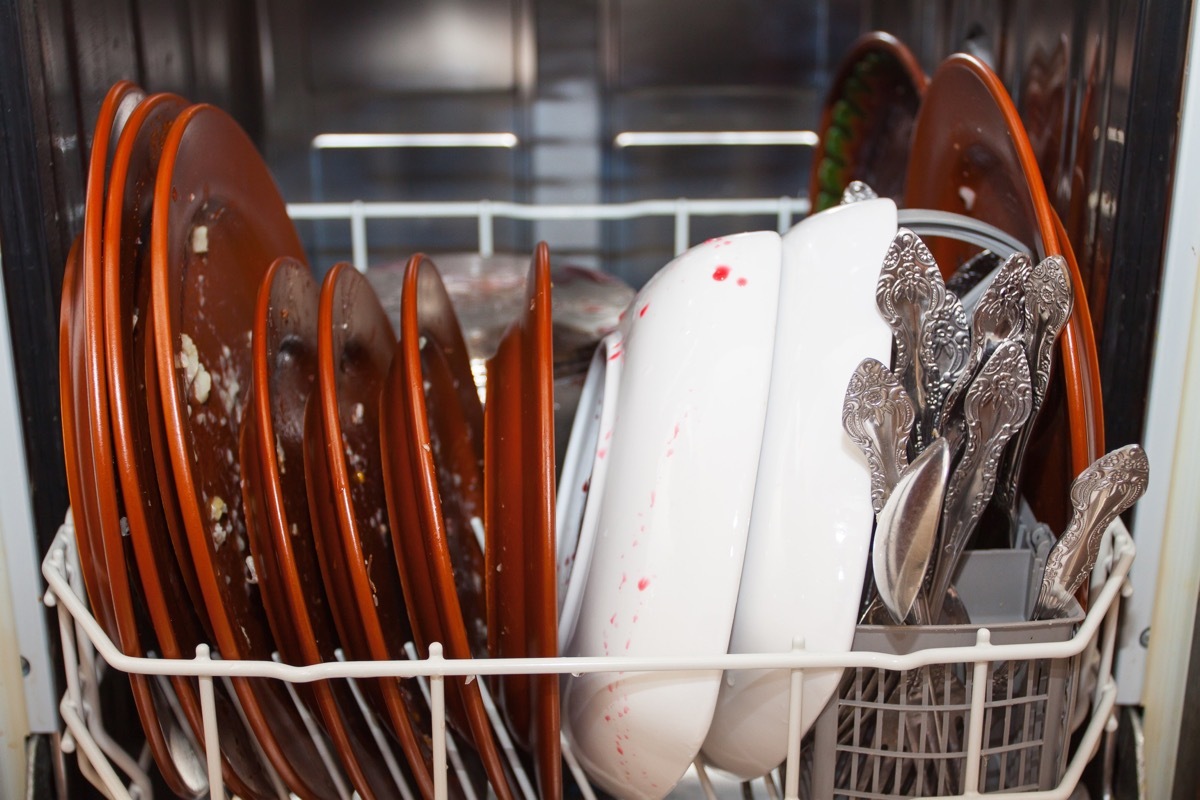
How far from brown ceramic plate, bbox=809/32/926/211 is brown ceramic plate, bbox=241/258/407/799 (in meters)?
0.54

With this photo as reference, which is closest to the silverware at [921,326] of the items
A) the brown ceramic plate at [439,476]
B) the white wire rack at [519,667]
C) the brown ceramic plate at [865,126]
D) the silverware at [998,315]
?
the silverware at [998,315]

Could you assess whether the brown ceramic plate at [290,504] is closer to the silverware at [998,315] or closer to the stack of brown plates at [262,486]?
the stack of brown plates at [262,486]

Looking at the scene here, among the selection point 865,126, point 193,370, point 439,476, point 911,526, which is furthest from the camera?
point 865,126

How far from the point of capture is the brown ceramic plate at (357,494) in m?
0.53

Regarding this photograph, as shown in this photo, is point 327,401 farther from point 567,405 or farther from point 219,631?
point 567,405

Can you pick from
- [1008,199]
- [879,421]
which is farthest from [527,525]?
[1008,199]

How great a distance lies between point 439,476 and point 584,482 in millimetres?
113

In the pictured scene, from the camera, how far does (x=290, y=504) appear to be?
24.7 inches

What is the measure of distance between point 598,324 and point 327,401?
0.35m

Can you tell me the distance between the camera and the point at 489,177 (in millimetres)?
1114

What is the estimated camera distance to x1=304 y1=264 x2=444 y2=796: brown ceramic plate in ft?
1.75

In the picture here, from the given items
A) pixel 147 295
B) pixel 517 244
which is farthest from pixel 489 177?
pixel 147 295

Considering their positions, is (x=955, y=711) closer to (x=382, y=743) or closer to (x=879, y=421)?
(x=879, y=421)

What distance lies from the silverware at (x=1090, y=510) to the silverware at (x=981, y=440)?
0.13ft
